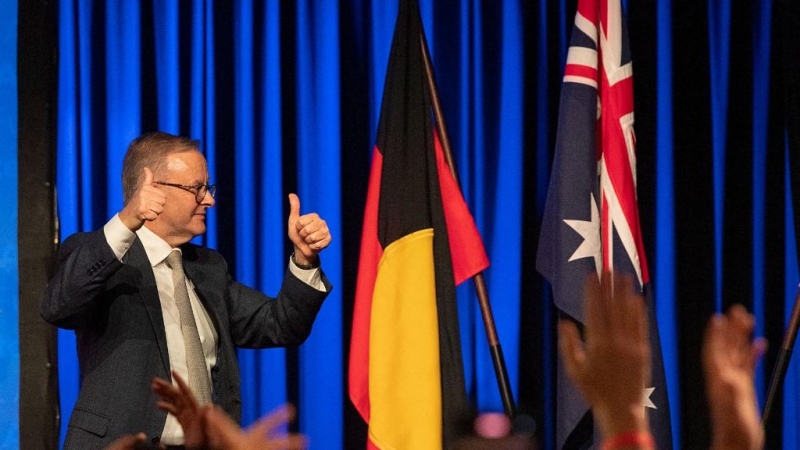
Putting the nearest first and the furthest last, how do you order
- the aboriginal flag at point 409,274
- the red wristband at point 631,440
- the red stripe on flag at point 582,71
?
the red wristband at point 631,440 < the aboriginal flag at point 409,274 < the red stripe on flag at point 582,71

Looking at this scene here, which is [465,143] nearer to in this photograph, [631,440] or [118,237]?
[118,237]

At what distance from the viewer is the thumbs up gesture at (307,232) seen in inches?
101

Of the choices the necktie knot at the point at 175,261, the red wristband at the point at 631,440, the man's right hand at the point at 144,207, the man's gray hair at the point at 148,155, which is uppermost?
the man's gray hair at the point at 148,155

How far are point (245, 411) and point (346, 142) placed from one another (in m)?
1.06

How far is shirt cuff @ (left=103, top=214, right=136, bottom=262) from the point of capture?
2.28 metres

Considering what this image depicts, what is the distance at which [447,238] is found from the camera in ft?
11.1

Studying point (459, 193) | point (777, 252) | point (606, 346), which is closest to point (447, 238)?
point (459, 193)

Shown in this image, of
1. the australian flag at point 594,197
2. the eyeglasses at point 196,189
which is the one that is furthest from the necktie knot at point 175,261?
the australian flag at point 594,197

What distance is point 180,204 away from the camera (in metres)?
2.65

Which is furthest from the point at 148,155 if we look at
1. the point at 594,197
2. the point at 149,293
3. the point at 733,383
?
the point at 733,383

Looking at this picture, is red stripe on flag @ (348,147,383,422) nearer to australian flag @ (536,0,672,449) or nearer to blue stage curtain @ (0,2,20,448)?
australian flag @ (536,0,672,449)

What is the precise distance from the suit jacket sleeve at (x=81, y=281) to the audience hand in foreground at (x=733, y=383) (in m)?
1.47

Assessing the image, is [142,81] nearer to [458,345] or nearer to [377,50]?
[377,50]

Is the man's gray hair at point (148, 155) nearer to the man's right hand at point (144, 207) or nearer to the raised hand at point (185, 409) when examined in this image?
the man's right hand at point (144, 207)
